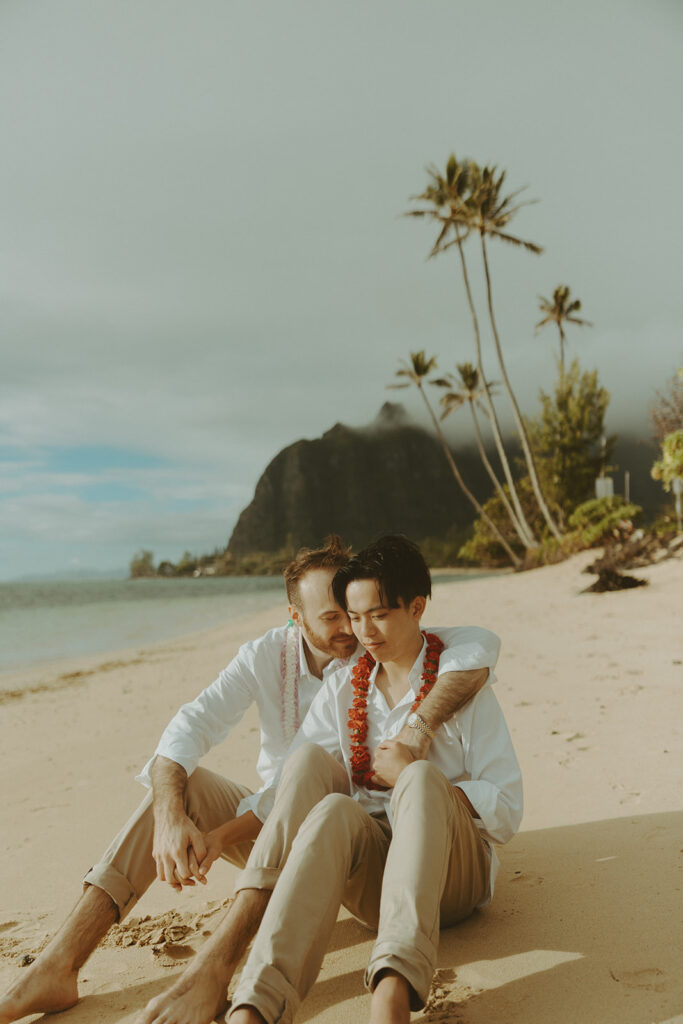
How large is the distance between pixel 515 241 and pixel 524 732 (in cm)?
2377

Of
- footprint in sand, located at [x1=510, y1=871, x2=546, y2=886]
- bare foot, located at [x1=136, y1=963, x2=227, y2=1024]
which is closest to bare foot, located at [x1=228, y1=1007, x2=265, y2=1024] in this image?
bare foot, located at [x1=136, y1=963, x2=227, y2=1024]

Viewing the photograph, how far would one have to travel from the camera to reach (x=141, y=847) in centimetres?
247

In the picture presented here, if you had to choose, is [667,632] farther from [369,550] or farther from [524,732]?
[369,550]

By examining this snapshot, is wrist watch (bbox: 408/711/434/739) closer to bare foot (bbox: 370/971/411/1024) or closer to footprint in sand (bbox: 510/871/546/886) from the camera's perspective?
bare foot (bbox: 370/971/411/1024)

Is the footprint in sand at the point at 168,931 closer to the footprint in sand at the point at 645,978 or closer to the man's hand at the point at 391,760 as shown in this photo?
the man's hand at the point at 391,760

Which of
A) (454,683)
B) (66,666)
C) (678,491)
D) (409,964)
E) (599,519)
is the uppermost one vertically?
(678,491)

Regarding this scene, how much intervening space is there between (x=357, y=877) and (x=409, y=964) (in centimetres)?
47

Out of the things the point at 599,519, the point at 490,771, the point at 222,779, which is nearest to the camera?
the point at 490,771

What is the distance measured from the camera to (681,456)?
451 inches

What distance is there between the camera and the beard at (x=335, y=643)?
287 cm

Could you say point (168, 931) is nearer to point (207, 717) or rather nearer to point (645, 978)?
point (207, 717)

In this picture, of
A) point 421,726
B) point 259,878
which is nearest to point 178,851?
point 259,878

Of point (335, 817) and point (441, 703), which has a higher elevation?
point (441, 703)

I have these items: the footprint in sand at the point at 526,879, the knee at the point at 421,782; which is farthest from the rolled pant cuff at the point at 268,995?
the footprint in sand at the point at 526,879
